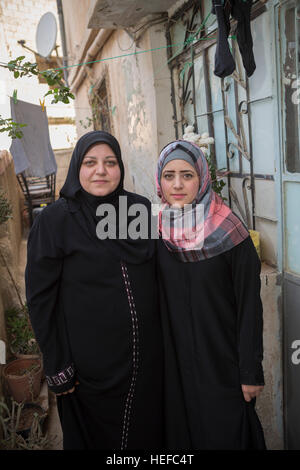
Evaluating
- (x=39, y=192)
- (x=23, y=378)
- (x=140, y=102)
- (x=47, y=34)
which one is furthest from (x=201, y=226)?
(x=47, y=34)

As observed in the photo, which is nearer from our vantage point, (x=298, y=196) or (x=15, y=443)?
(x=298, y=196)

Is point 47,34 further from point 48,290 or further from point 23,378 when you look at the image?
point 48,290

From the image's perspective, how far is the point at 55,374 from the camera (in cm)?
162

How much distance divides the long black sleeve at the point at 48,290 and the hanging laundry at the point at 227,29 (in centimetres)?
106

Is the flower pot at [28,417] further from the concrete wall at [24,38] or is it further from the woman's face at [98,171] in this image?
the concrete wall at [24,38]

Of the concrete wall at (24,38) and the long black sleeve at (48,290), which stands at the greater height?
the concrete wall at (24,38)

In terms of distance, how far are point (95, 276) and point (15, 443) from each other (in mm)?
1424

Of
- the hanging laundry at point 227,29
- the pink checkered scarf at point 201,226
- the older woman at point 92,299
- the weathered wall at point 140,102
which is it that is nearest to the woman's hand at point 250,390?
the older woman at point 92,299

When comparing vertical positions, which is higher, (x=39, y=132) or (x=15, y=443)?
(x=39, y=132)

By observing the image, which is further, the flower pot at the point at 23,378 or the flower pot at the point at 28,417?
the flower pot at the point at 23,378

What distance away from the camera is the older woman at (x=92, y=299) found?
160 centimetres
